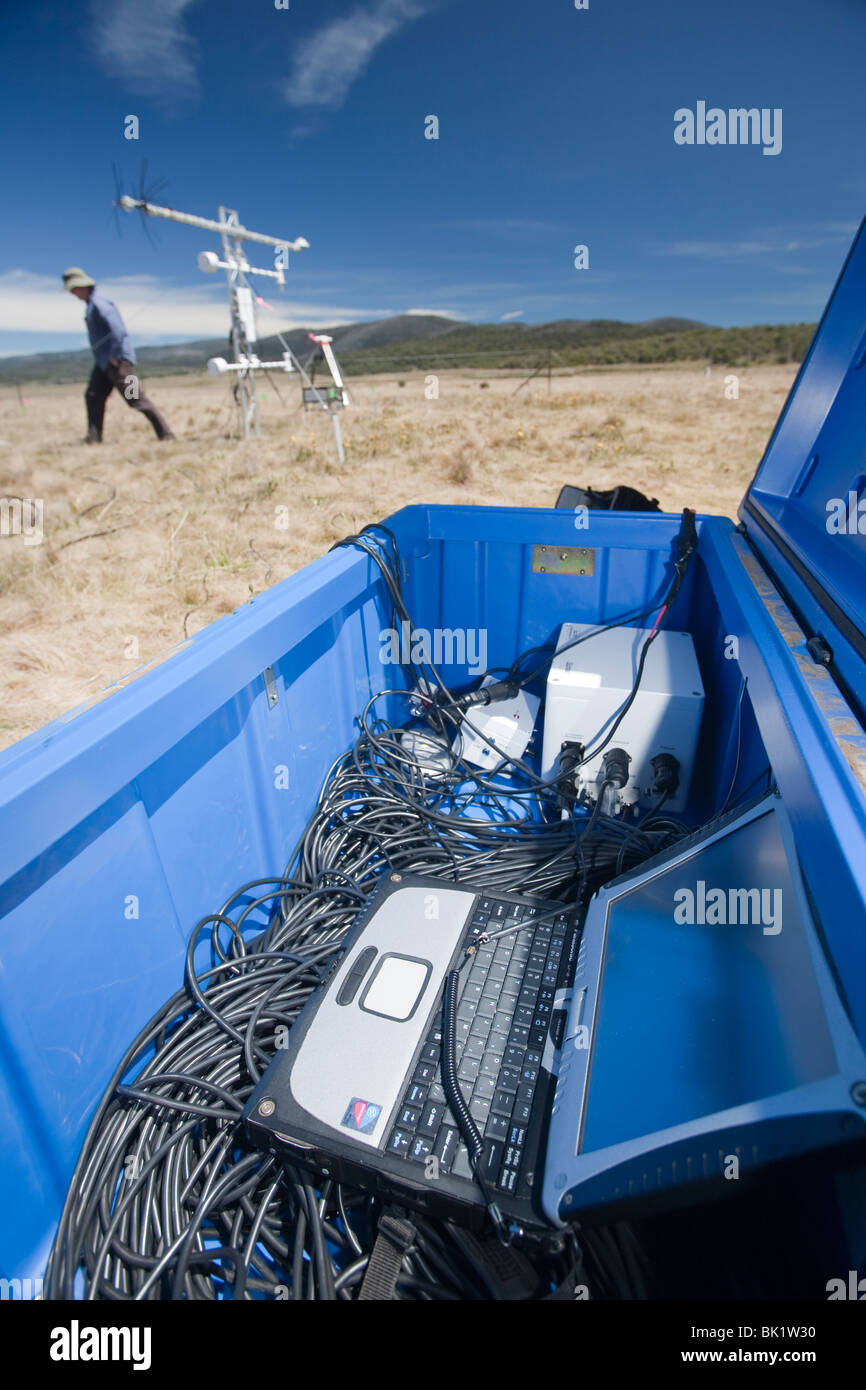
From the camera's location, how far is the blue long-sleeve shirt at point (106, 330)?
23.7 feet

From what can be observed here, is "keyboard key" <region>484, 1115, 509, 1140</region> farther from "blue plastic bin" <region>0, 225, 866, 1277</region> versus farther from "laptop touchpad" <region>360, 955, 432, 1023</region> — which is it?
"blue plastic bin" <region>0, 225, 866, 1277</region>

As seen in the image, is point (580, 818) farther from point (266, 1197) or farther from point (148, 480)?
point (148, 480)

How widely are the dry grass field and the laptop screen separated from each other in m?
1.50

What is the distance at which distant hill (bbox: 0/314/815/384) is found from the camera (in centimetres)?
2723

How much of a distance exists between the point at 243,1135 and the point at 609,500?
2323 mm

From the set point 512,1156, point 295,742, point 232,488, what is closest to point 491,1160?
point 512,1156

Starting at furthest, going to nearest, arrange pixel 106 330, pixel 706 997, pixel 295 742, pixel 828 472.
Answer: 1. pixel 106 330
2. pixel 828 472
3. pixel 295 742
4. pixel 706 997

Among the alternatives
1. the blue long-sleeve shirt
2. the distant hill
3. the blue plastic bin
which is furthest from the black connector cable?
the distant hill

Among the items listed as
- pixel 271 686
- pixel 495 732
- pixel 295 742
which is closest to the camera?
pixel 271 686

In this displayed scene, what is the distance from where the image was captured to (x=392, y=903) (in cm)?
127

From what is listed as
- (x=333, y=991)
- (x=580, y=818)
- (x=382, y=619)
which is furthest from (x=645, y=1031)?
(x=382, y=619)

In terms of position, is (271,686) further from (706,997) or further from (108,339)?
(108,339)

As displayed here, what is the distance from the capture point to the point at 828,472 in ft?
5.57

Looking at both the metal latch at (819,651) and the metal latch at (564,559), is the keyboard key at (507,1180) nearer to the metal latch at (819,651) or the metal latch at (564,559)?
the metal latch at (819,651)
